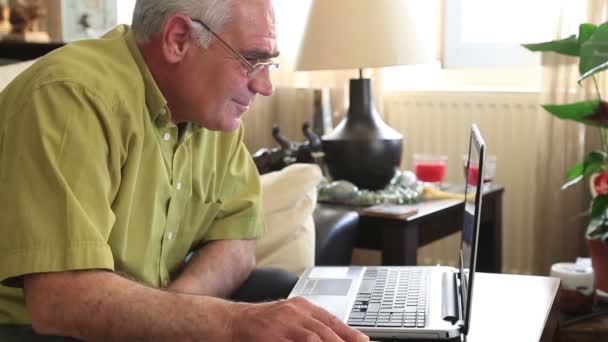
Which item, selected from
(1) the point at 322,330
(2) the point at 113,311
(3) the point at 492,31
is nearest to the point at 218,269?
(2) the point at 113,311

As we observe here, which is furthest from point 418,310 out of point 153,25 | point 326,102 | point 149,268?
point 326,102

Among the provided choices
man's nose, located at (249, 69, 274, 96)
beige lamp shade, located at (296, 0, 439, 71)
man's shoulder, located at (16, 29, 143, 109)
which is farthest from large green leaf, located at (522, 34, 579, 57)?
man's shoulder, located at (16, 29, 143, 109)

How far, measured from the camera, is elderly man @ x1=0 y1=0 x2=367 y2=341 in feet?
3.52

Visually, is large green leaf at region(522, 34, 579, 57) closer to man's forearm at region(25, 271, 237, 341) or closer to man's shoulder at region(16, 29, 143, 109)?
man's shoulder at region(16, 29, 143, 109)

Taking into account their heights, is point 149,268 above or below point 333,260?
above

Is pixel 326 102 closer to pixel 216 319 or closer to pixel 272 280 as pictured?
pixel 272 280

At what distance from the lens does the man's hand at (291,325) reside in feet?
3.22

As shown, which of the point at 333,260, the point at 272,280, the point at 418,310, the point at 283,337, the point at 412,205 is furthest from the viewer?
the point at 412,205

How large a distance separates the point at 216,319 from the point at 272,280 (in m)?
0.49

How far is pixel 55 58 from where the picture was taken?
1.21 metres

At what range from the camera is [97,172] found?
115 centimetres

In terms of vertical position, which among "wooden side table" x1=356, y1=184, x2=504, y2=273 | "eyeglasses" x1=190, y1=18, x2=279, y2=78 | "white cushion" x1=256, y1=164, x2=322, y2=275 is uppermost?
"eyeglasses" x1=190, y1=18, x2=279, y2=78

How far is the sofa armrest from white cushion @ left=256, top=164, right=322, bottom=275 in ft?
0.29

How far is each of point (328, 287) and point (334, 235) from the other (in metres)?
0.71
